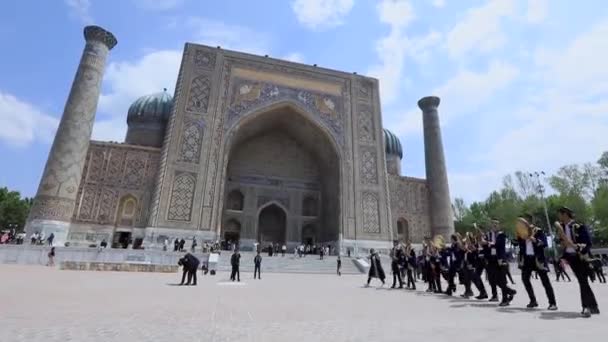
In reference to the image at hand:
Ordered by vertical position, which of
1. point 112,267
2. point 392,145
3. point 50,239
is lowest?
point 112,267

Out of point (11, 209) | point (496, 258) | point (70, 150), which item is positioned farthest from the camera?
point (11, 209)

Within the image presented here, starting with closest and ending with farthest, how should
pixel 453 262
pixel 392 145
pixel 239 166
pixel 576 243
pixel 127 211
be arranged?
pixel 576 243, pixel 453 262, pixel 127 211, pixel 239 166, pixel 392 145

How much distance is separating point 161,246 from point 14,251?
4.86m

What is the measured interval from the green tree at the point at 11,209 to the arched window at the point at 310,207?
→ 27028mm

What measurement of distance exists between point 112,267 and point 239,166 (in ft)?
36.2

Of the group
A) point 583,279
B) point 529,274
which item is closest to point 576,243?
point 583,279

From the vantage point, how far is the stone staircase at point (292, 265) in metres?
13.5

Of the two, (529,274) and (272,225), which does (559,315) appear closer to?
(529,274)

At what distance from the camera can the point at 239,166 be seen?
20906 millimetres

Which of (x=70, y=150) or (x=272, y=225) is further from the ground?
(x=70, y=150)

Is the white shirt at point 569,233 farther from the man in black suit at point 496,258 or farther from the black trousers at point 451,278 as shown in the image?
the black trousers at point 451,278

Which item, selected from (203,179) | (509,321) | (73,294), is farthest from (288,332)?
(203,179)

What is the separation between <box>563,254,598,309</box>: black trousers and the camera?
3283mm

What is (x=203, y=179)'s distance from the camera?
16.6 meters
